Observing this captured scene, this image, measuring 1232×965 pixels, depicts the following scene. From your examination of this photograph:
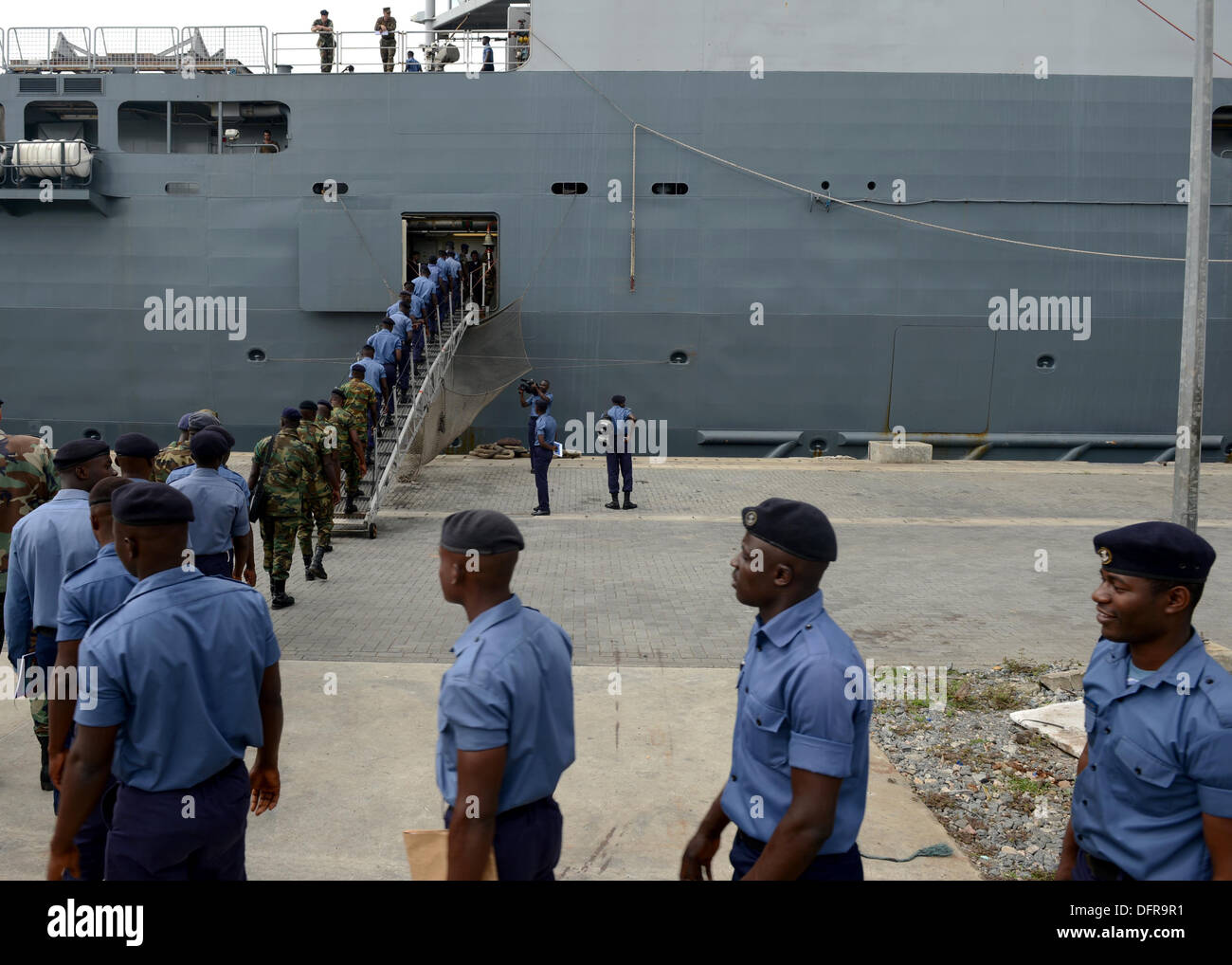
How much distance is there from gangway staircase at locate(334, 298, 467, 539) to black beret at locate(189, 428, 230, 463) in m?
4.26

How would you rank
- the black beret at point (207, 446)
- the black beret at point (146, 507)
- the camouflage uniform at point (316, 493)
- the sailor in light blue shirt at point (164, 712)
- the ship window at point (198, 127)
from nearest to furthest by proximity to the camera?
the sailor in light blue shirt at point (164, 712) → the black beret at point (146, 507) → the black beret at point (207, 446) → the camouflage uniform at point (316, 493) → the ship window at point (198, 127)

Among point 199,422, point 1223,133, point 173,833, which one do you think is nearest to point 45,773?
point 173,833

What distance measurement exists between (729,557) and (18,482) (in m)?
6.02

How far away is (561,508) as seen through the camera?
38.5 feet

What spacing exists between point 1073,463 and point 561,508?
885 centimetres

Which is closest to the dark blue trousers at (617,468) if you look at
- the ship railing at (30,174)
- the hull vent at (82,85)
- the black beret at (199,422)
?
the black beret at (199,422)

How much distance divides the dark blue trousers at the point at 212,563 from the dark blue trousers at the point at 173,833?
3217 millimetres

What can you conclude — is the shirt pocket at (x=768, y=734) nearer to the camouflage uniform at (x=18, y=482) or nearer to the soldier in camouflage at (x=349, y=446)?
the camouflage uniform at (x=18, y=482)

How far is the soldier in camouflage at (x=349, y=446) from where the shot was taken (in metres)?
10.0

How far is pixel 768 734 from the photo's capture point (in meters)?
2.17

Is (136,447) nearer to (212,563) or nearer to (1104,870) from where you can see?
(212,563)

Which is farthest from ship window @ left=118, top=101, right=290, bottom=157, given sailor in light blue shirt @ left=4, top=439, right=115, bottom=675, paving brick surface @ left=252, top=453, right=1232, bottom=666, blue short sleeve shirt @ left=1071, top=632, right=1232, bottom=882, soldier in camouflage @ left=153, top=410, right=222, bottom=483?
blue short sleeve shirt @ left=1071, top=632, right=1232, bottom=882

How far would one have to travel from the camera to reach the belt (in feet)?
7.07

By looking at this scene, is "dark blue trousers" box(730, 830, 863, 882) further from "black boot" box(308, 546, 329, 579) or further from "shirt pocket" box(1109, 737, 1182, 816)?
"black boot" box(308, 546, 329, 579)
